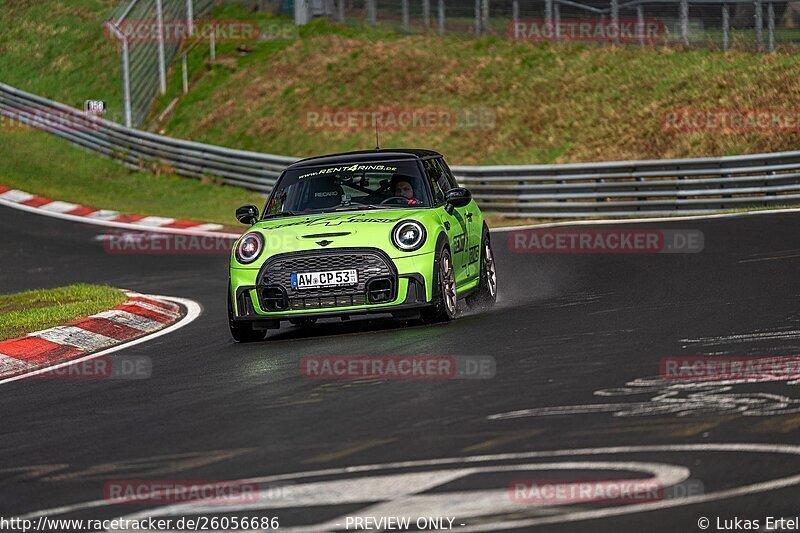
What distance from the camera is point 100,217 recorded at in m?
25.7

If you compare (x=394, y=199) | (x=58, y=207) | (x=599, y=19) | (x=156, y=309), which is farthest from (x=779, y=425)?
(x=599, y=19)

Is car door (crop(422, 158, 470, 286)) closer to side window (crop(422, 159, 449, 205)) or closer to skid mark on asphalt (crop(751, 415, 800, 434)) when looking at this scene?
side window (crop(422, 159, 449, 205))

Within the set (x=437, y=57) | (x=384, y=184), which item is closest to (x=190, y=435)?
(x=384, y=184)

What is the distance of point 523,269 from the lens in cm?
1581

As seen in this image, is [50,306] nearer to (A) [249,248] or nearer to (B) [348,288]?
(A) [249,248]

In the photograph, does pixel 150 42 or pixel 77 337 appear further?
pixel 150 42

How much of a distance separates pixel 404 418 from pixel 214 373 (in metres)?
2.62

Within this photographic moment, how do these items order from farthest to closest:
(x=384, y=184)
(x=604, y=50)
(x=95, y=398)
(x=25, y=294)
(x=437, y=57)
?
(x=437, y=57) → (x=604, y=50) → (x=25, y=294) → (x=384, y=184) → (x=95, y=398)

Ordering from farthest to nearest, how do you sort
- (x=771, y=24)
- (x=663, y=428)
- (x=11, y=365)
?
(x=771, y=24) < (x=11, y=365) < (x=663, y=428)

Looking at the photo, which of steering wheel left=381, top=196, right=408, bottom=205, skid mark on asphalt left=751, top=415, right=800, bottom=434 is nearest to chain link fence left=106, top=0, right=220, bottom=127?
steering wheel left=381, top=196, right=408, bottom=205

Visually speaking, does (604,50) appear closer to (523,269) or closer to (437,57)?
(437,57)

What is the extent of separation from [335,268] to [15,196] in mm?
19131

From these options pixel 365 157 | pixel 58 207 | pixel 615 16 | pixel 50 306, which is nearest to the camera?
pixel 365 157

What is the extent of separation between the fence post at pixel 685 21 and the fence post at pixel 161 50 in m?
12.9
